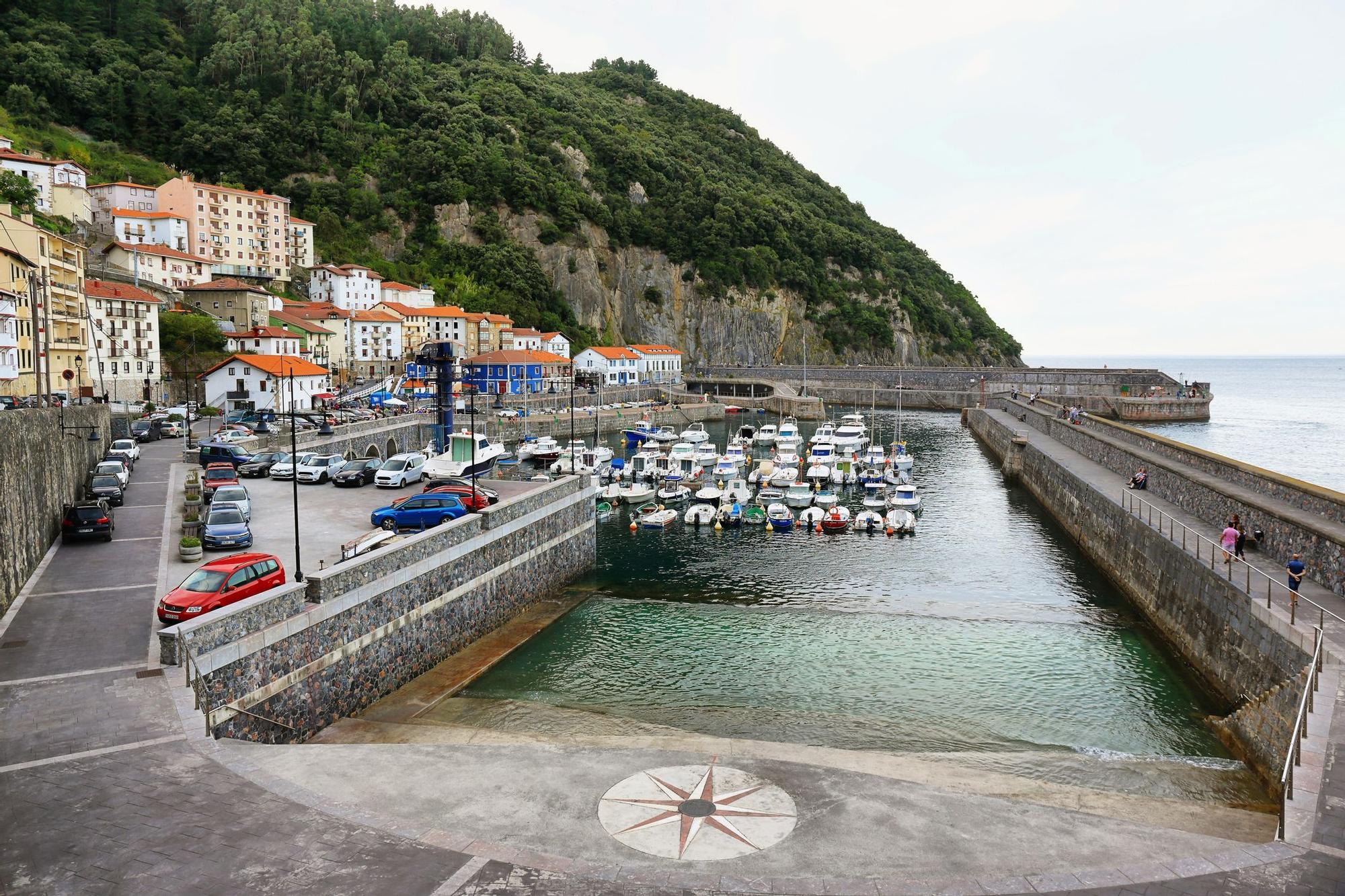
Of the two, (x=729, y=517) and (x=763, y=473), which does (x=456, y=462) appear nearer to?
(x=729, y=517)

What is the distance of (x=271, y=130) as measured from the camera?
11900 centimetres

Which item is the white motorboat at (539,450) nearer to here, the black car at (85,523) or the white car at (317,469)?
the white car at (317,469)

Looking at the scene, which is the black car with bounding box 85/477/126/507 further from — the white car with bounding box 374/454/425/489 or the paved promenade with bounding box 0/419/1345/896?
the paved promenade with bounding box 0/419/1345/896

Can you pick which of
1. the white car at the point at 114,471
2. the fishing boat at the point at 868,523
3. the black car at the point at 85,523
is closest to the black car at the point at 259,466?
the white car at the point at 114,471

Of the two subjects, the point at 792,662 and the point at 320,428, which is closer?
the point at 792,662

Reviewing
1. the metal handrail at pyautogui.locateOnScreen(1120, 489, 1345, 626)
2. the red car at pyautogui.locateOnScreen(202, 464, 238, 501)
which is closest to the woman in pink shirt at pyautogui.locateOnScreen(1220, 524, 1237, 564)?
the metal handrail at pyautogui.locateOnScreen(1120, 489, 1345, 626)

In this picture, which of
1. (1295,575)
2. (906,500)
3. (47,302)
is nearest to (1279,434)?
(906,500)

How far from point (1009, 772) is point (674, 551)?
2105 centimetres

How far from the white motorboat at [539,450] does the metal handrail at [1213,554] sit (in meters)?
A: 35.4

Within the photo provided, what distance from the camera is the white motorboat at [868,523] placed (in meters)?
41.0

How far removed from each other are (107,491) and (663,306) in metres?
116

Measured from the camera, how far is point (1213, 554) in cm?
2191

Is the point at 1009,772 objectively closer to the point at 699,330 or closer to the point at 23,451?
the point at 23,451

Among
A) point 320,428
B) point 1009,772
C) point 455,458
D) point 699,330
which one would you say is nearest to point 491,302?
point 699,330
